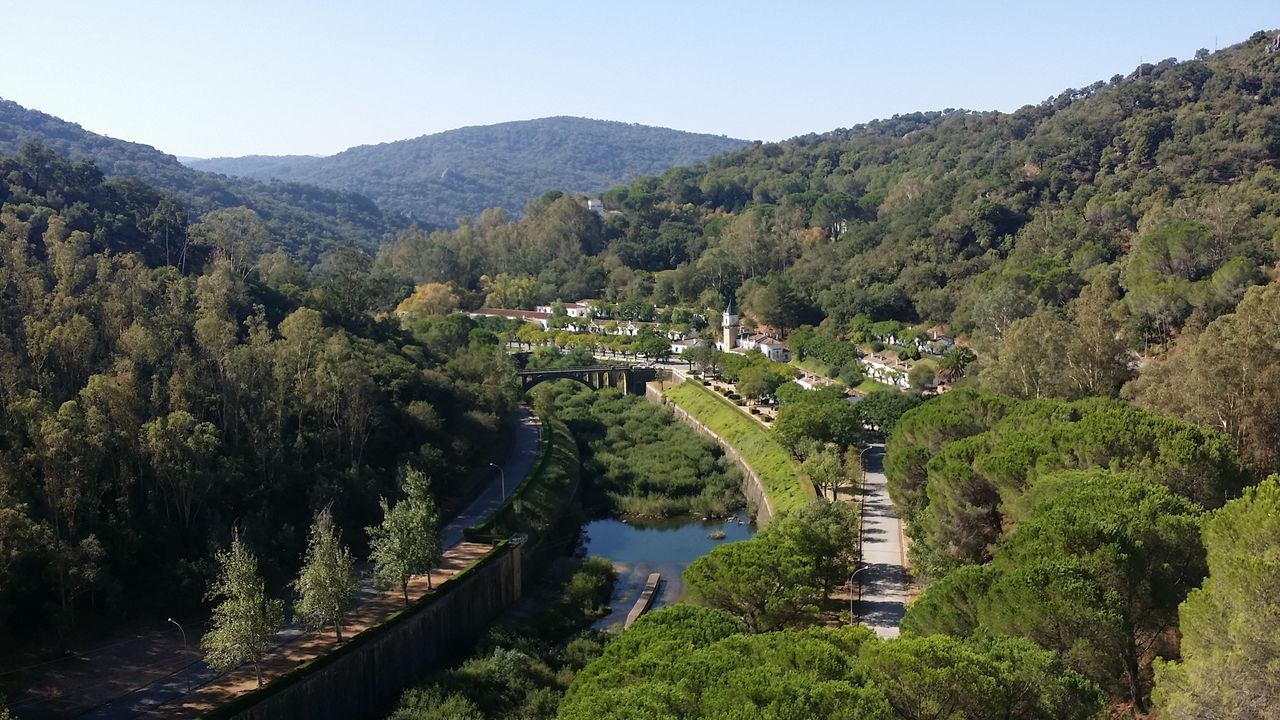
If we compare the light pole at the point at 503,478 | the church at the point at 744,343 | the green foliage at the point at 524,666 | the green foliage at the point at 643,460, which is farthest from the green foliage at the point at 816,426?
the church at the point at 744,343

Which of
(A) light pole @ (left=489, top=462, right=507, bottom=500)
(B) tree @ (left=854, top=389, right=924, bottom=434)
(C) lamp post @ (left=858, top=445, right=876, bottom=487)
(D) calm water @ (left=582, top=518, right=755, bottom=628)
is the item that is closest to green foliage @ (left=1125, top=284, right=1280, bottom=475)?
(C) lamp post @ (left=858, top=445, right=876, bottom=487)

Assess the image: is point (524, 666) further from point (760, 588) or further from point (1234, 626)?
point (1234, 626)

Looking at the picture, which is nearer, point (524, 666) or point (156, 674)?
point (156, 674)

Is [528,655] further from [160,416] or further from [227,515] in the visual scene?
[160,416]

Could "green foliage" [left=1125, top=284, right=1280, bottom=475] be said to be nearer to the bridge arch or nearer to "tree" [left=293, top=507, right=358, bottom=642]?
"tree" [left=293, top=507, right=358, bottom=642]

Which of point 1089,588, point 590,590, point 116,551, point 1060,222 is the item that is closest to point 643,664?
point 1089,588

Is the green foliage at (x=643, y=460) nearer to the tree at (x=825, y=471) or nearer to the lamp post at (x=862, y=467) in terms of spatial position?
the lamp post at (x=862, y=467)

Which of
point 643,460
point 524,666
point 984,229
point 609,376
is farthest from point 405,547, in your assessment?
point 984,229
